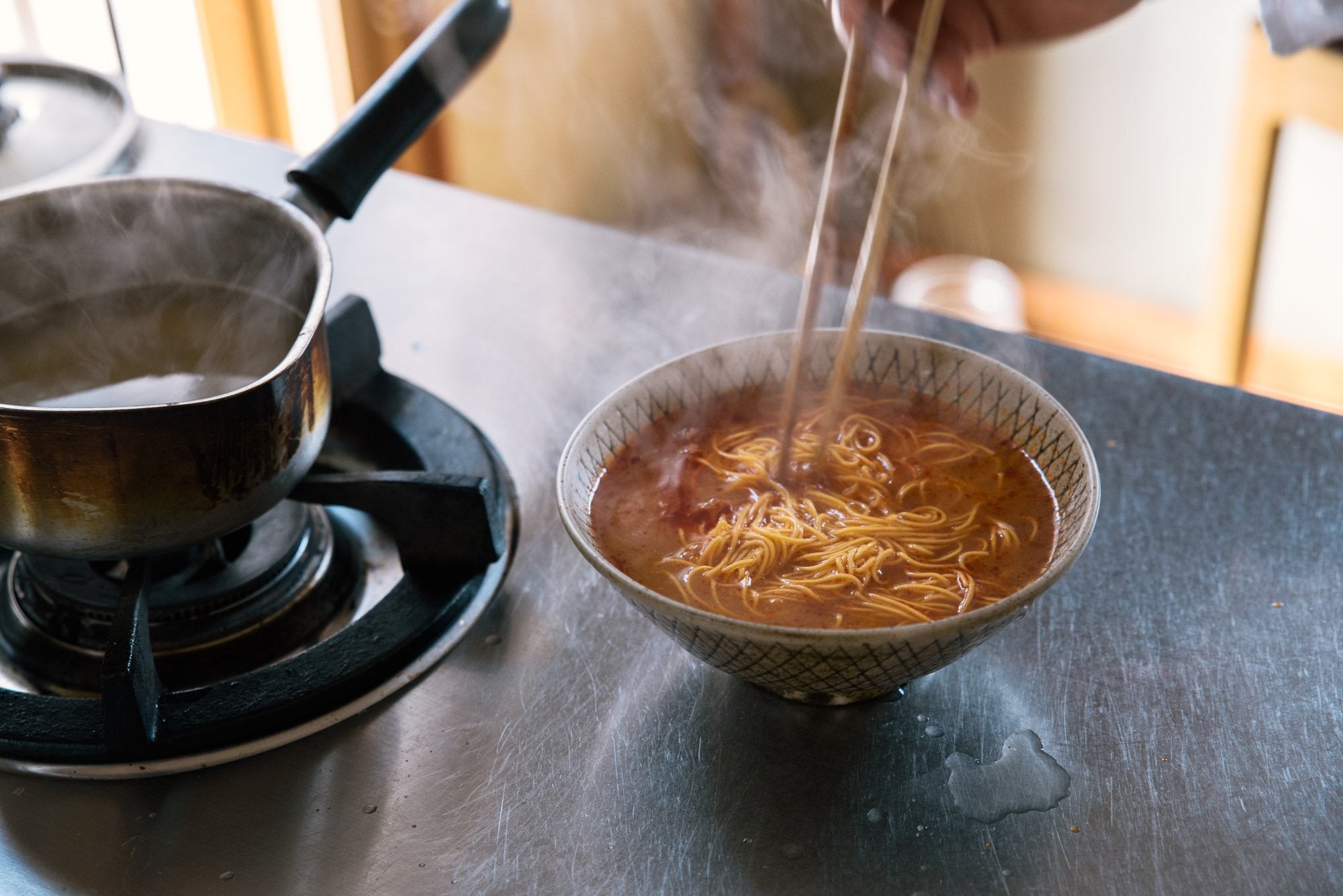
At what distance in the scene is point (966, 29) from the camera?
5.45 ft

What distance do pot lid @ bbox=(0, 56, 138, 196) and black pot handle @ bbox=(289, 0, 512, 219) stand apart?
0.71 m

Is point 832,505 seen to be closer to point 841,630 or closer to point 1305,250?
point 841,630

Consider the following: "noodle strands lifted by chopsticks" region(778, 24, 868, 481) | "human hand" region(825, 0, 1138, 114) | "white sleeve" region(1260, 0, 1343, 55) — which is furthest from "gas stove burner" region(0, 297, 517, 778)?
"white sleeve" region(1260, 0, 1343, 55)

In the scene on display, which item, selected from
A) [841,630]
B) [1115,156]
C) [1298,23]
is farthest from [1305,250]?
[841,630]

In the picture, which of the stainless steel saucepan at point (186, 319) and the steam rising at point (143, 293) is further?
the steam rising at point (143, 293)

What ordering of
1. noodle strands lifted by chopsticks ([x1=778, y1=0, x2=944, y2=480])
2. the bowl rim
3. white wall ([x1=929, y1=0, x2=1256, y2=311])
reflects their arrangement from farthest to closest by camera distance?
white wall ([x1=929, y1=0, x2=1256, y2=311]) → noodle strands lifted by chopsticks ([x1=778, y1=0, x2=944, y2=480]) → the bowl rim

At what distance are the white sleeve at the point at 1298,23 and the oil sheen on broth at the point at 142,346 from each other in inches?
62.4

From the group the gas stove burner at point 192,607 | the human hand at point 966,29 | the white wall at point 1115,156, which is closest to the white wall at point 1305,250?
the white wall at point 1115,156

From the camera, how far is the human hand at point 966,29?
1595mm

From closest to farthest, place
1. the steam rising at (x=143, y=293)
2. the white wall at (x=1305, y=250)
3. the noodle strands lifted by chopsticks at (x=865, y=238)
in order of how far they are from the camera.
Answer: the noodle strands lifted by chopsticks at (x=865, y=238) → the steam rising at (x=143, y=293) → the white wall at (x=1305, y=250)

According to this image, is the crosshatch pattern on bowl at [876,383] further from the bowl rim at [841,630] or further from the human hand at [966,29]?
the human hand at [966,29]

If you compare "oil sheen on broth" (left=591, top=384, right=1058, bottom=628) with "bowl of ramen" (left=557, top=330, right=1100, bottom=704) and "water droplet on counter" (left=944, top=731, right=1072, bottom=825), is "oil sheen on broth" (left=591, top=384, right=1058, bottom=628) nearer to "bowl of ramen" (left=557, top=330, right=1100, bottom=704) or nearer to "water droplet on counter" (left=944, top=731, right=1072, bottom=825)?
"bowl of ramen" (left=557, top=330, right=1100, bottom=704)

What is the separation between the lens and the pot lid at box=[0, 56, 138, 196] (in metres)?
1.94

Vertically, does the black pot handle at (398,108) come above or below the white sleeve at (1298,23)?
above
